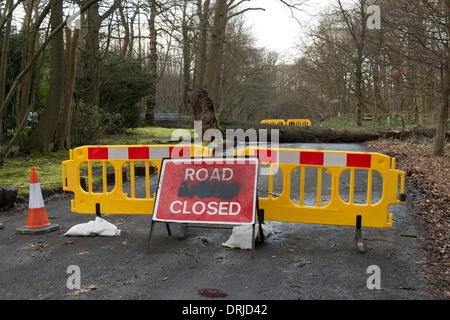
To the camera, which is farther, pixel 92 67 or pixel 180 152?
pixel 92 67

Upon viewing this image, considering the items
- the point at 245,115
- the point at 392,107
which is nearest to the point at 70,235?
the point at 392,107

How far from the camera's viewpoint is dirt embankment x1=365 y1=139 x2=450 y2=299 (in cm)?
386

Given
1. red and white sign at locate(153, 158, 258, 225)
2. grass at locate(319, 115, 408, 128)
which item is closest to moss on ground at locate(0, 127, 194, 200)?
red and white sign at locate(153, 158, 258, 225)

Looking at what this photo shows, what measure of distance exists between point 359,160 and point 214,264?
2181 millimetres

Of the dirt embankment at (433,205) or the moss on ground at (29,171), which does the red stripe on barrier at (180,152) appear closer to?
the dirt embankment at (433,205)

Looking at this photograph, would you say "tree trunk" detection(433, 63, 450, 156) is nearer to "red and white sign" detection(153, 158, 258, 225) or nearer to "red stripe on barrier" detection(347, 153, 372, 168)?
"red stripe on barrier" detection(347, 153, 372, 168)

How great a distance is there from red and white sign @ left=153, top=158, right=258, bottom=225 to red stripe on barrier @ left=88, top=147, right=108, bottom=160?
97cm

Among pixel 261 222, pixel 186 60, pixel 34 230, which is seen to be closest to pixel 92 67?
pixel 34 230

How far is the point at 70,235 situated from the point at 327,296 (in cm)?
339

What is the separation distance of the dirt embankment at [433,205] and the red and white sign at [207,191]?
195 centimetres

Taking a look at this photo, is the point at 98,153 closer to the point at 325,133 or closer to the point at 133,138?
the point at 133,138

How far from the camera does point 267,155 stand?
5180 millimetres

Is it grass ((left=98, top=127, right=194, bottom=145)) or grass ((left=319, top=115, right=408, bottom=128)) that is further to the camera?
grass ((left=319, top=115, right=408, bottom=128))

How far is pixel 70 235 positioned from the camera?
203 inches
